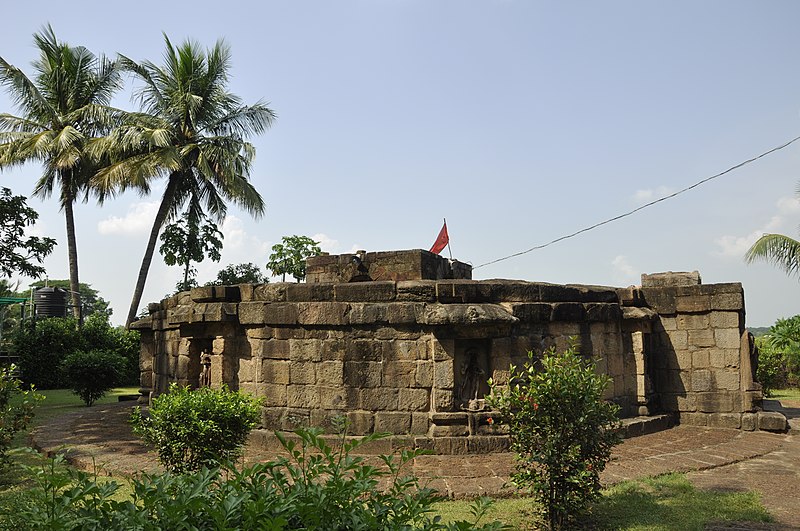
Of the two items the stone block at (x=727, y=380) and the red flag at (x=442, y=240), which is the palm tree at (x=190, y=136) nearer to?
the red flag at (x=442, y=240)

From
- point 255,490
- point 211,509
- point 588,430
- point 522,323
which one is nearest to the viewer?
point 211,509

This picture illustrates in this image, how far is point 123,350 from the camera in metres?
20.6

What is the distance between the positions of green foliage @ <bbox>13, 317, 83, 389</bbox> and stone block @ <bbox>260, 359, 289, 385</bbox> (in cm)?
1348

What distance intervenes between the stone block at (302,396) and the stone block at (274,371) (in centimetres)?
17

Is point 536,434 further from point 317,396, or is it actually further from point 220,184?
point 220,184

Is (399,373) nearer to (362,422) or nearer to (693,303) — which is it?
(362,422)

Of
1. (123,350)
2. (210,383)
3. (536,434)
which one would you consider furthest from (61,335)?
(536,434)

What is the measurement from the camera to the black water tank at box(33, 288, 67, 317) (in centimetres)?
2202

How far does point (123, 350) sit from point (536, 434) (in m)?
19.1

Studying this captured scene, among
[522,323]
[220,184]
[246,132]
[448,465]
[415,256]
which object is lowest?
[448,465]

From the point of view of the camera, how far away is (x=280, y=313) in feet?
27.2

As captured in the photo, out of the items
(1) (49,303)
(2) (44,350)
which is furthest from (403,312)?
(1) (49,303)

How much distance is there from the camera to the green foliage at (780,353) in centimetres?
1534

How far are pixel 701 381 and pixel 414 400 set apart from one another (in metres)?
5.40
